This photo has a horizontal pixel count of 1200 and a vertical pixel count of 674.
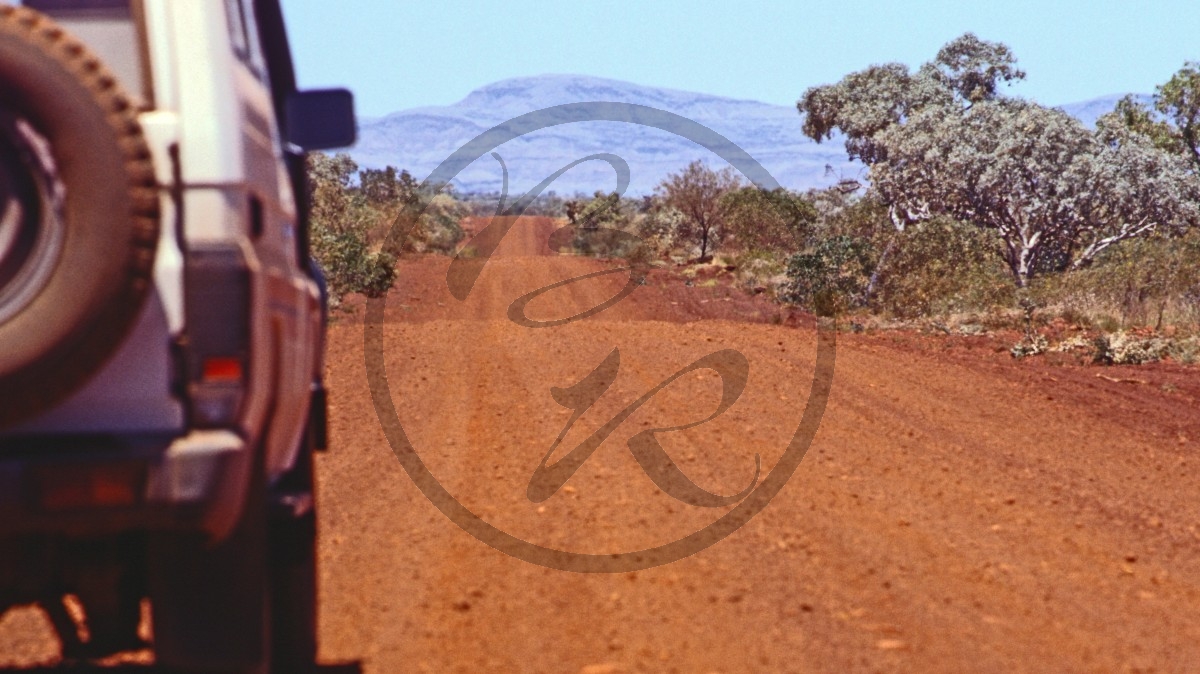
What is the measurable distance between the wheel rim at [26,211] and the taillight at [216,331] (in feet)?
1.06

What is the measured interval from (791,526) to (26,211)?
16.4ft

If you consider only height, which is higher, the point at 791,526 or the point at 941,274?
the point at 791,526

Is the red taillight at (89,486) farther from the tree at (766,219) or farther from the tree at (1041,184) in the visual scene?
the tree at (766,219)

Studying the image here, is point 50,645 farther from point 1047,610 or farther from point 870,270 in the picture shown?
point 870,270

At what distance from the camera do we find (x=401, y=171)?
60.2m

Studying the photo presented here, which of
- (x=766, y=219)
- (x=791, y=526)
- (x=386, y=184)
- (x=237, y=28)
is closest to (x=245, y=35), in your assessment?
(x=237, y=28)

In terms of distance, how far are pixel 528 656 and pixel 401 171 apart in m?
56.8

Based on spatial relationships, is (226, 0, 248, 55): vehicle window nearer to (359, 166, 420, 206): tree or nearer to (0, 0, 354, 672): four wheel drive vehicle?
(0, 0, 354, 672): four wheel drive vehicle

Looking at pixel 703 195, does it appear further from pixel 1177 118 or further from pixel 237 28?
pixel 237 28

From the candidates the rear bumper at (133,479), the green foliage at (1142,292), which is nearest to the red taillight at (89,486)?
the rear bumper at (133,479)

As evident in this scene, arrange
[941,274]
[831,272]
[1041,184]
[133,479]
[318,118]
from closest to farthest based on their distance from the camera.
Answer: [133,479] < [318,118] < [831,272] < [941,274] < [1041,184]

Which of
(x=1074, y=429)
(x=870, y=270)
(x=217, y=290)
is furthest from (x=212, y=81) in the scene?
(x=870, y=270)

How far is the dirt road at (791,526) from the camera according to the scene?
5.12 metres

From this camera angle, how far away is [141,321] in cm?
322
